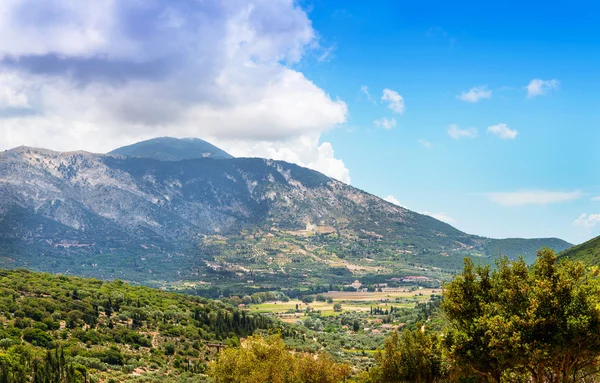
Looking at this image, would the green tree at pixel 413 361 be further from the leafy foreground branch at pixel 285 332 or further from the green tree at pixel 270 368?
the green tree at pixel 270 368

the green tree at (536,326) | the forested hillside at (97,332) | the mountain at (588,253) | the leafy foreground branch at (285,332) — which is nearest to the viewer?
the green tree at (536,326)

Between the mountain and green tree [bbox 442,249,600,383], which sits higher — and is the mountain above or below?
above

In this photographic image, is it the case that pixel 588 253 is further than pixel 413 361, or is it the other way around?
pixel 588 253

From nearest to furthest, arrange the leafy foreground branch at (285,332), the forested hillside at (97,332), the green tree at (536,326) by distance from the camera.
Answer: the green tree at (536,326)
the leafy foreground branch at (285,332)
the forested hillside at (97,332)

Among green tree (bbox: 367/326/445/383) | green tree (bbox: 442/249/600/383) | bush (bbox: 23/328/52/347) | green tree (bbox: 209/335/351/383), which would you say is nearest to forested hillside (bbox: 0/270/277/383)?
bush (bbox: 23/328/52/347)

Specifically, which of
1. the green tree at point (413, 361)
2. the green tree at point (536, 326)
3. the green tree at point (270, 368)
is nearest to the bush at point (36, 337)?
the green tree at point (270, 368)

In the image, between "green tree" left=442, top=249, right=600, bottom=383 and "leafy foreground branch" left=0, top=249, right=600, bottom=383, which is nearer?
"green tree" left=442, top=249, right=600, bottom=383

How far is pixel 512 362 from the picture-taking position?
1894 centimetres

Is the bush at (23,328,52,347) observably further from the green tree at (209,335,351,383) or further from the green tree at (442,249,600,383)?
the green tree at (442,249,600,383)

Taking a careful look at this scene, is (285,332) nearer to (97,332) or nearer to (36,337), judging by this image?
(97,332)

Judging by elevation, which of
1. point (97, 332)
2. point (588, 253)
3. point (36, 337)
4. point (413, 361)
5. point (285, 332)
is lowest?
point (285, 332)

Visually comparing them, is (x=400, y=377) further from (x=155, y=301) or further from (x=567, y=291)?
(x=155, y=301)

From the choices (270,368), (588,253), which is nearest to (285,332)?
(270,368)

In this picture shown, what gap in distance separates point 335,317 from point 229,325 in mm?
75211
